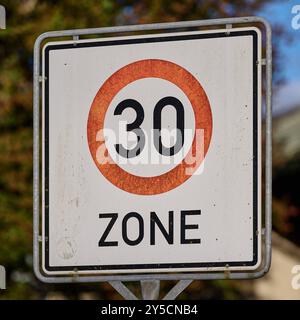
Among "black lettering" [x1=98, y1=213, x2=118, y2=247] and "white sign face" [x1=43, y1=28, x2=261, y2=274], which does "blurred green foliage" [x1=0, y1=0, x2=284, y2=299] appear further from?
"black lettering" [x1=98, y1=213, x2=118, y2=247]

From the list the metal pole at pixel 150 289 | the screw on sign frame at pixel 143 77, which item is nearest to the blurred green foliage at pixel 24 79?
the screw on sign frame at pixel 143 77

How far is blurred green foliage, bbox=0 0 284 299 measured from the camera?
23953 millimetres

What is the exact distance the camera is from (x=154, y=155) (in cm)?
461

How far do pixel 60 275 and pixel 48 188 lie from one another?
0.34 m

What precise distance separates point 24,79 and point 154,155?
20.8 meters

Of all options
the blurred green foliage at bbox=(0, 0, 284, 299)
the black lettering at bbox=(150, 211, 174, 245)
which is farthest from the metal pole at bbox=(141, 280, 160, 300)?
the blurred green foliage at bbox=(0, 0, 284, 299)

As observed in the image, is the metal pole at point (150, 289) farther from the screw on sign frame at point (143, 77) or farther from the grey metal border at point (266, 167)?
the screw on sign frame at point (143, 77)

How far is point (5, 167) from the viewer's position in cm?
2444

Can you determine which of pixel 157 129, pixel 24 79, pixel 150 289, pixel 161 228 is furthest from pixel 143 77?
pixel 24 79

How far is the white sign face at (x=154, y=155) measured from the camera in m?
4.57

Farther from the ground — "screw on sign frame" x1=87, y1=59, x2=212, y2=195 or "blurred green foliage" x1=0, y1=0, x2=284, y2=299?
"blurred green foliage" x1=0, y1=0, x2=284, y2=299

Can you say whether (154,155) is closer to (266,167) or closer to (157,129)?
(157,129)
